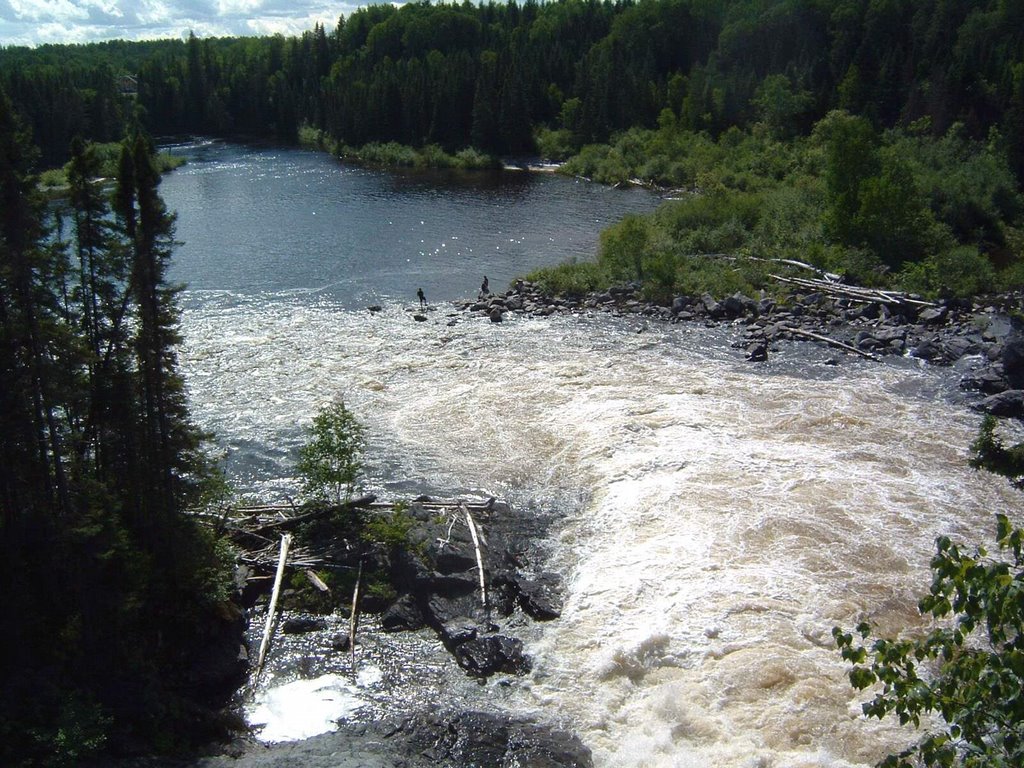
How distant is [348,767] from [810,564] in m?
10.8

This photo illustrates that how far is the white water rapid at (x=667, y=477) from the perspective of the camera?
15.4 metres

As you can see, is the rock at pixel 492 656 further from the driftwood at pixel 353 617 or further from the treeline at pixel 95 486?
the treeline at pixel 95 486

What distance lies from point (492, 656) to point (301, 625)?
12.8 feet

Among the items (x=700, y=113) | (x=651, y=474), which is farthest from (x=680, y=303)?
(x=700, y=113)

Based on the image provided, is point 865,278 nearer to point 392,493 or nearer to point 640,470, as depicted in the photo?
point 640,470

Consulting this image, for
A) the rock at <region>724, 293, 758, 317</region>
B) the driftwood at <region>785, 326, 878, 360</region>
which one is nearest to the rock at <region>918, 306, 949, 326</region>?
the driftwood at <region>785, 326, 878, 360</region>

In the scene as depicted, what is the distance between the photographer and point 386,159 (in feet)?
301

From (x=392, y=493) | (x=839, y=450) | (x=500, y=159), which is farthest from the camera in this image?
(x=500, y=159)

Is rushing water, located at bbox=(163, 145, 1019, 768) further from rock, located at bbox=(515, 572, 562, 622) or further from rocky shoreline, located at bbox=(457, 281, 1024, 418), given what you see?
rocky shoreline, located at bbox=(457, 281, 1024, 418)

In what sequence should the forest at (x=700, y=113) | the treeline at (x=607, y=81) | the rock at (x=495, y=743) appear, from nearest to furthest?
1. the rock at (x=495, y=743)
2. the forest at (x=700, y=113)
3. the treeline at (x=607, y=81)

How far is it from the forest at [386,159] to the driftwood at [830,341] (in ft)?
19.2

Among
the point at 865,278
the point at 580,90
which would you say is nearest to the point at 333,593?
the point at 865,278

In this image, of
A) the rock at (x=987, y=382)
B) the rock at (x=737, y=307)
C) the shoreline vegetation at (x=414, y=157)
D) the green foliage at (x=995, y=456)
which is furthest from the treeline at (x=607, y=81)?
the green foliage at (x=995, y=456)

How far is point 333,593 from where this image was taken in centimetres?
1862
